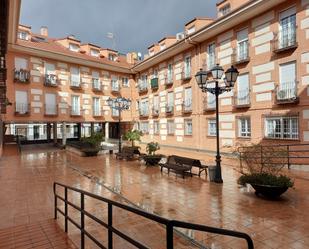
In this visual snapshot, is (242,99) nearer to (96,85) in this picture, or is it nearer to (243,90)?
(243,90)

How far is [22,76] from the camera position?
63.7 feet

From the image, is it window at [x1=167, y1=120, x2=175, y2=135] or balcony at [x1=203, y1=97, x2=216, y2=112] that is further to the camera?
window at [x1=167, y1=120, x2=175, y2=135]

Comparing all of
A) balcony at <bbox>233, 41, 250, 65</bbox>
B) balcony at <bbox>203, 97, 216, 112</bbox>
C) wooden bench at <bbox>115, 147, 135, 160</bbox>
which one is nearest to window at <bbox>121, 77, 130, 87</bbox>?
balcony at <bbox>203, 97, 216, 112</bbox>

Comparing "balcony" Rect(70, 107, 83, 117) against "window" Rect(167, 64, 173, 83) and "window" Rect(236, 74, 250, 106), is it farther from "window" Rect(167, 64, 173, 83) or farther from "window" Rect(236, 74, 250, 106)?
"window" Rect(236, 74, 250, 106)

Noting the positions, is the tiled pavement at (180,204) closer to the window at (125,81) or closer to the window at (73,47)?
the window at (125,81)

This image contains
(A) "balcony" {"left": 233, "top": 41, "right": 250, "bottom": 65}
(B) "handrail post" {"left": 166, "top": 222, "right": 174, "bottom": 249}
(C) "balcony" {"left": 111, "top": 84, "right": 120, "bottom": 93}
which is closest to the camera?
(B) "handrail post" {"left": 166, "top": 222, "right": 174, "bottom": 249}

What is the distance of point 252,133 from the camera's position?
45.9 feet

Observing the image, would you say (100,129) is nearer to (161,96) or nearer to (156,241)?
(161,96)

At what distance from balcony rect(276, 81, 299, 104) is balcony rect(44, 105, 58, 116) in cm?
1811

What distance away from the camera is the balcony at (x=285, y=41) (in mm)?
11955

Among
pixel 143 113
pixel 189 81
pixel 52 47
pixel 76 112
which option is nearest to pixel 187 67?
pixel 189 81

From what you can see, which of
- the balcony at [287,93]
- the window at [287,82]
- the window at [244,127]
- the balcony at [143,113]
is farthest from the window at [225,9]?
the balcony at [143,113]

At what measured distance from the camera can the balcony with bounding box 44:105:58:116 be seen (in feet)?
68.8

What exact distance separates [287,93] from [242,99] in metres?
2.87
